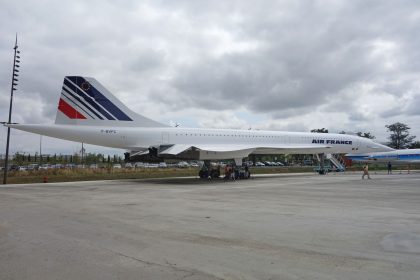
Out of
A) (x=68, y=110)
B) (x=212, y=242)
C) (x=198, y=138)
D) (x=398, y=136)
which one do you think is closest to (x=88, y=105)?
(x=68, y=110)

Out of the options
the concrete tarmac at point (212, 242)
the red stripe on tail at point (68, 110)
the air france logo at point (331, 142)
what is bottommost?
the concrete tarmac at point (212, 242)

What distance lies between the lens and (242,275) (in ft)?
15.3

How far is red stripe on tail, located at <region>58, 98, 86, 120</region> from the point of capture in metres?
22.9

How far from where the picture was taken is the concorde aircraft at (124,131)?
23.0m

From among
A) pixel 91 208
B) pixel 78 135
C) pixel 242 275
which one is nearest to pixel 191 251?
pixel 242 275

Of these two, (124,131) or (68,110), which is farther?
(124,131)

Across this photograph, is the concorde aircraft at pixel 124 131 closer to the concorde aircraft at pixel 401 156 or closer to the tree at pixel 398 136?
the concorde aircraft at pixel 401 156

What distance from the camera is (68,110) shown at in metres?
23.0

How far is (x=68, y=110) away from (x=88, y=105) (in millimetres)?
1207

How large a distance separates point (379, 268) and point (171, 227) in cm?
433

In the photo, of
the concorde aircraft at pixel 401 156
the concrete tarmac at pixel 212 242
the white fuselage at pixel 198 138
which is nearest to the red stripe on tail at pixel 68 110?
the white fuselage at pixel 198 138

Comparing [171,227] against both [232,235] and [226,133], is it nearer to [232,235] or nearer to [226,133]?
[232,235]

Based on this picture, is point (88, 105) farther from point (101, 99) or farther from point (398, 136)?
point (398, 136)

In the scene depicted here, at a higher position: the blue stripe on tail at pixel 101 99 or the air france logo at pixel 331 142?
the blue stripe on tail at pixel 101 99
